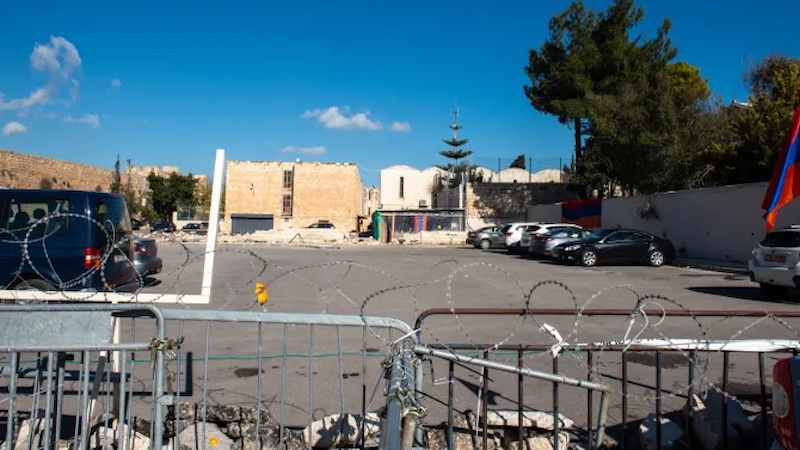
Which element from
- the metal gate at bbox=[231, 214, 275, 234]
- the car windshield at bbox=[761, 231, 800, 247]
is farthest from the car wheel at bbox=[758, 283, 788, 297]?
the metal gate at bbox=[231, 214, 275, 234]

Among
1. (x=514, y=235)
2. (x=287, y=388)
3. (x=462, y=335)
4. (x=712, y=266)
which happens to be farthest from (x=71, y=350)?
(x=514, y=235)

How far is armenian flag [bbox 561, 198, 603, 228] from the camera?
3441cm

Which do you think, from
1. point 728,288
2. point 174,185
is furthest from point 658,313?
point 174,185

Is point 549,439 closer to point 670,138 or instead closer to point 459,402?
point 459,402

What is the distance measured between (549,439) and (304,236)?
41003 mm

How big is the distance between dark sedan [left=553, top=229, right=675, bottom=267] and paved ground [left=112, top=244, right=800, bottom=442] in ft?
11.4

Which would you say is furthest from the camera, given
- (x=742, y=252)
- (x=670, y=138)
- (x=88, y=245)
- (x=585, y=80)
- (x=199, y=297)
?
(x=585, y=80)

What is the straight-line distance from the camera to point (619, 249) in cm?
2098

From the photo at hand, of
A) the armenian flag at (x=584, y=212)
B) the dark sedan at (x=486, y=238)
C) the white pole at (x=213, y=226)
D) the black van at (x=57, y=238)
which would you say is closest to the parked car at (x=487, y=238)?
the dark sedan at (x=486, y=238)

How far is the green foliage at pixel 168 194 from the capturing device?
211 feet

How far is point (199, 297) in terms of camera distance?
17.6 feet

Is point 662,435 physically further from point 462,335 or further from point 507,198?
point 507,198

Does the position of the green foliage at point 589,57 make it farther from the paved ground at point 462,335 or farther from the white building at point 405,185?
the white building at point 405,185

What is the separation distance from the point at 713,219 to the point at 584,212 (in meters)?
13.7
